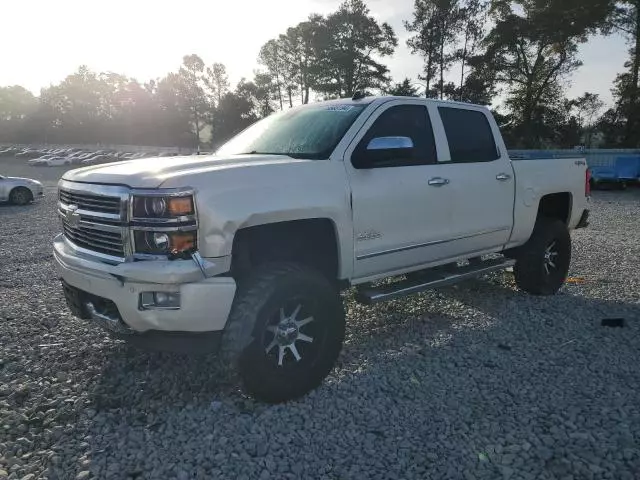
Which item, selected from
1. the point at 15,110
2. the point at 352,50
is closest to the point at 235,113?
the point at 352,50

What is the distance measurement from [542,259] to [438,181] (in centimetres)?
212

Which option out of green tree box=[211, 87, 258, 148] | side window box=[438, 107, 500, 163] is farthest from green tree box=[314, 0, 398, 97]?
side window box=[438, 107, 500, 163]

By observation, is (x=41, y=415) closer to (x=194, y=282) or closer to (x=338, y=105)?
(x=194, y=282)

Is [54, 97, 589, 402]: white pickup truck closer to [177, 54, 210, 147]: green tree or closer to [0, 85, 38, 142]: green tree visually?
[177, 54, 210, 147]: green tree

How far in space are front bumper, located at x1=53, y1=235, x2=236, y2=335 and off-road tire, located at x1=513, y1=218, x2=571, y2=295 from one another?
3855 mm

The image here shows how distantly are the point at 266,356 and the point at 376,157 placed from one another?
1646mm

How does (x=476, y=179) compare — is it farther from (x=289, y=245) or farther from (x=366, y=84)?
(x=366, y=84)

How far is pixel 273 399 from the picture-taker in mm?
3254

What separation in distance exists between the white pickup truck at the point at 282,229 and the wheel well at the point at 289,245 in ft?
0.03

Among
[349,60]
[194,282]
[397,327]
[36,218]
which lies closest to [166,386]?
[194,282]

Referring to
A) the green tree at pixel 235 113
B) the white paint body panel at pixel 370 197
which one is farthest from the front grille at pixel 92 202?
the green tree at pixel 235 113

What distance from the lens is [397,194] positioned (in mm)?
3922

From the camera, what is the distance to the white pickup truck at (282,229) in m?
2.92

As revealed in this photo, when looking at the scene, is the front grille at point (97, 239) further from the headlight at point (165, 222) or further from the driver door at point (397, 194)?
the driver door at point (397, 194)
